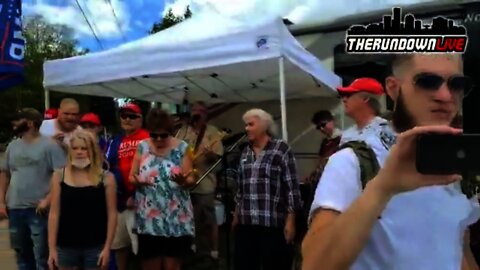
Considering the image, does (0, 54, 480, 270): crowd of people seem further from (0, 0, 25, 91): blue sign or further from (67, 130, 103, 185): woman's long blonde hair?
(0, 0, 25, 91): blue sign

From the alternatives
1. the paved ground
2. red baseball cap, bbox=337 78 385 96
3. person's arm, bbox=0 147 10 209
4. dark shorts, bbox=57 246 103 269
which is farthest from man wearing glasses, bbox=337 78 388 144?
the paved ground

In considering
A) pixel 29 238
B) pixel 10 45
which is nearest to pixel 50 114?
pixel 10 45

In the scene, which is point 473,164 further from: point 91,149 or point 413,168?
point 91,149

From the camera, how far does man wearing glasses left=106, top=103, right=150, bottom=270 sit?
5.77 m

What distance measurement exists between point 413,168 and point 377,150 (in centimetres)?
34

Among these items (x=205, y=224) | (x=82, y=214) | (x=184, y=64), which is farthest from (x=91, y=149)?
(x=205, y=224)

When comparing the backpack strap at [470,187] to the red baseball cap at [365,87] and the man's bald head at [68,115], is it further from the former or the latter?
the man's bald head at [68,115]

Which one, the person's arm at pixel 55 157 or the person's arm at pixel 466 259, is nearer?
the person's arm at pixel 466 259

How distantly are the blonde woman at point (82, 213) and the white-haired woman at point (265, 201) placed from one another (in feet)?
3.41

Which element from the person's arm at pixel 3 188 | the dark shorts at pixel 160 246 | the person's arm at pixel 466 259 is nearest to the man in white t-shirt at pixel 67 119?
the person's arm at pixel 3 188

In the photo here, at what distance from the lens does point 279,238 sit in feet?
18.0

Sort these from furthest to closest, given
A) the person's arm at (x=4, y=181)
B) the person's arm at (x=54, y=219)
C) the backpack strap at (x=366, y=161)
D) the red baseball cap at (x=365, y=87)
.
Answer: the person's arm at (x=4, y=181)
the person's arm at (x=54, y=219)
the red baseball cap at (x=365, y=87)
the backpack strap at (x=366, y=161)

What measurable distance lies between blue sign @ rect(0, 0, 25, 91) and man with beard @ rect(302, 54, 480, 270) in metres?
6.85

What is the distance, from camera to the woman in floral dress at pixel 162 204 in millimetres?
5375
